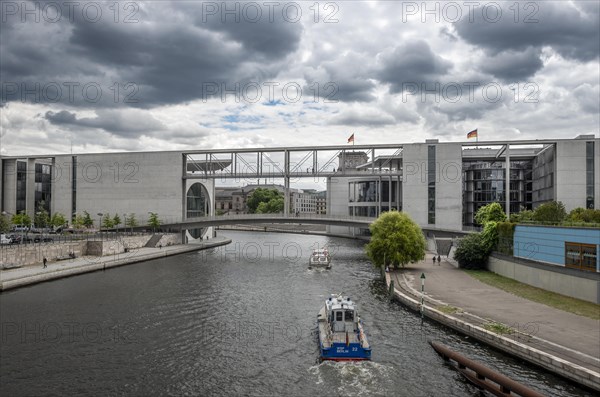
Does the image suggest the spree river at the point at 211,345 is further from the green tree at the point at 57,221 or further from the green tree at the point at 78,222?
the green tree at the point at 57,221

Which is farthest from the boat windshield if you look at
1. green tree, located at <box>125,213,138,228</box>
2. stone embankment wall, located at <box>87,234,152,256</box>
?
green tree, located at <box>125,213,138,228</box>

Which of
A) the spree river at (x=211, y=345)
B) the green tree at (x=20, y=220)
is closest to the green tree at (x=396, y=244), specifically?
the spree river at (x=211, y=345)

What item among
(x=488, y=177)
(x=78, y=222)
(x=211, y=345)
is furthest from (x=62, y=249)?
(x=488, y=177)

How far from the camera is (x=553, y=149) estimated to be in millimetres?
76562

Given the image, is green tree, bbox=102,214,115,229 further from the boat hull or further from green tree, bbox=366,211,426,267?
the boat hull

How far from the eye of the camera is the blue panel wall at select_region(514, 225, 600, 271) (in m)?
34.7

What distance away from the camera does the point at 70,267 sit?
173ft

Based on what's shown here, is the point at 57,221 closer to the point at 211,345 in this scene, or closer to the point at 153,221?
the point at 153,221

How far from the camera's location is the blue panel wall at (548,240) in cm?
3466

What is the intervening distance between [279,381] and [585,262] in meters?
26.0

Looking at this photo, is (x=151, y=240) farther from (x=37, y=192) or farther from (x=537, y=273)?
(x=537, y=273)

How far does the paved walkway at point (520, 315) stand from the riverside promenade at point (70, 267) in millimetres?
35878

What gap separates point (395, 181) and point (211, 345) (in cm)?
8944

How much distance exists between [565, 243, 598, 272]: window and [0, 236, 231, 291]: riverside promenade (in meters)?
48.9
